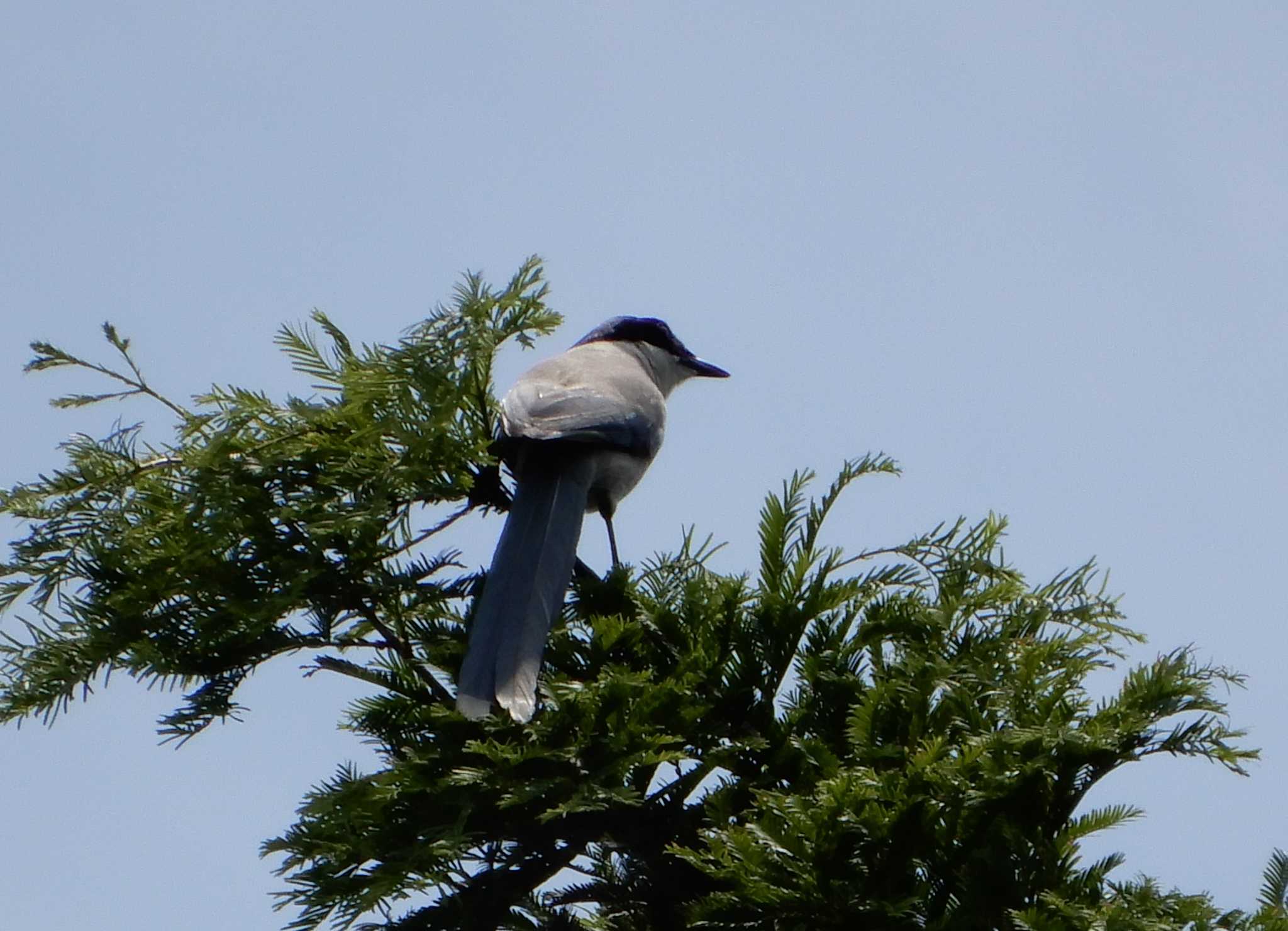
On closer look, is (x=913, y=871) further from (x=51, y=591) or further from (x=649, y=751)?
(x=51, y=591)

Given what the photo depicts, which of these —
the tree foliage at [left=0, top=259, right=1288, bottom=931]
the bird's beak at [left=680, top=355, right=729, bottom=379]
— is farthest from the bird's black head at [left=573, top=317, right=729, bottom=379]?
the tree foliage at [left=0, top=259, right=1288, bottom=931]

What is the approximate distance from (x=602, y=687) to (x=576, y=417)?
1.19 meters

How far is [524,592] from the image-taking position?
347 cm

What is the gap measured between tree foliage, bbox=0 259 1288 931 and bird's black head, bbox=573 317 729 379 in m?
2.39

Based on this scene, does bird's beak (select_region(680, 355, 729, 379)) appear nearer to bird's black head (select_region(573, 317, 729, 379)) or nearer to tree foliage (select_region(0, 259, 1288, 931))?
bird's black head (select_region(573, 317, 729, 379))

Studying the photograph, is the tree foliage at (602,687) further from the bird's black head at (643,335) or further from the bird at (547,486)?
the bird's black head at (643,335)

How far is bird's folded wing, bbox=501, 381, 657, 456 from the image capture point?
3979mm

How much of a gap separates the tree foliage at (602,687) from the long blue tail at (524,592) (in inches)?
2.7

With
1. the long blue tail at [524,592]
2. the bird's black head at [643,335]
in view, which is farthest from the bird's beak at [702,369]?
the long blue tail at [524,592]

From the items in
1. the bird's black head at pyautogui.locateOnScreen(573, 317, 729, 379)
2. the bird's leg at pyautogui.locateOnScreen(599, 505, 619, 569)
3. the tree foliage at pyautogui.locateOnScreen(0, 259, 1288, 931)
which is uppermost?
the bird's black head at pyautogui.locateOnScreen(573, 317, 729, 379)

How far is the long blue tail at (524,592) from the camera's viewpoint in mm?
3229

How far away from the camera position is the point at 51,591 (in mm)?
3439

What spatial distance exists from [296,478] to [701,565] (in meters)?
0.95

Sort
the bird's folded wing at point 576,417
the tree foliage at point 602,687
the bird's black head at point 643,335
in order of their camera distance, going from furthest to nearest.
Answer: the bird's black head at point 643,335 → the bird's folded wing at point 576,417 → the tree foliage at point 602,687
